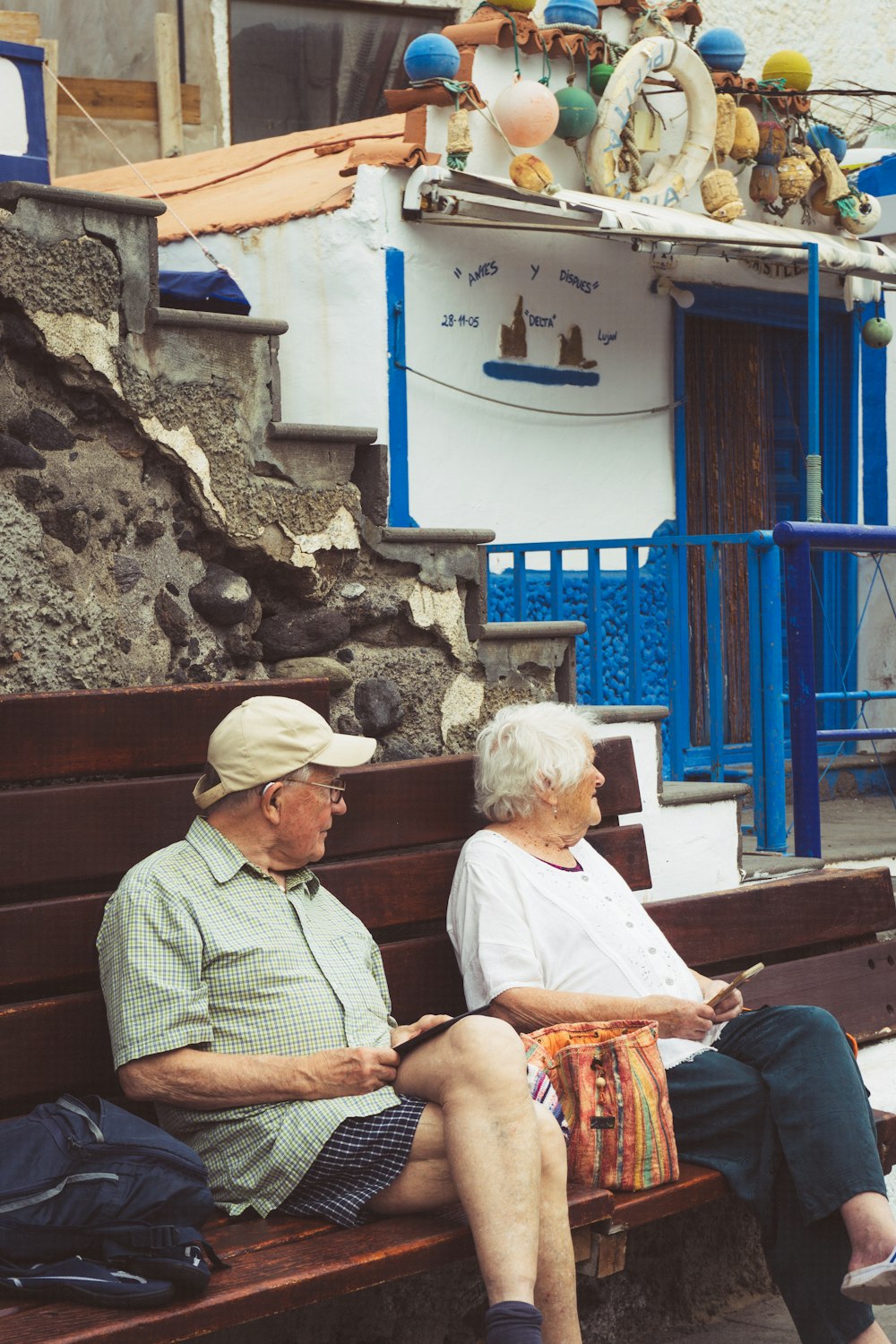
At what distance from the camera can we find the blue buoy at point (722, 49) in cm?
699

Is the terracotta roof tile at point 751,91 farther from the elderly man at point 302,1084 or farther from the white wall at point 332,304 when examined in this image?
the elderly man at point 302,1084


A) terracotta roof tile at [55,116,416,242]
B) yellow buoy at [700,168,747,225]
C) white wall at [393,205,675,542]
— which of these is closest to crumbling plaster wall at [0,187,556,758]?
white wall at [393,205,675,542]

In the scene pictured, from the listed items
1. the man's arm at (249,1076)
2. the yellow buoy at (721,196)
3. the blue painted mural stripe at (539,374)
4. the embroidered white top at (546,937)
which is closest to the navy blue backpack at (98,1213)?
the man's arm at (249,1076)

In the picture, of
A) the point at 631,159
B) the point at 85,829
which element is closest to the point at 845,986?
the point at 85,829

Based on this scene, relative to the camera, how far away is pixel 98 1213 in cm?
238

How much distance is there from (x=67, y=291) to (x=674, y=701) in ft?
8.48

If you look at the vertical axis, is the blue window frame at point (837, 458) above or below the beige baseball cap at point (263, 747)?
above

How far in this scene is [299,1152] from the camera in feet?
8.98

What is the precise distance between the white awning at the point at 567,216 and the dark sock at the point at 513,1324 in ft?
14.2

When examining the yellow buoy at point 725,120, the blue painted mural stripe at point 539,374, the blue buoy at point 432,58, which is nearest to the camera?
the blue buoy at point 432,58

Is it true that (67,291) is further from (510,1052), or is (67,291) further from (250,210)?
(250,210)

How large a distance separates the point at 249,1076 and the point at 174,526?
1.54 m

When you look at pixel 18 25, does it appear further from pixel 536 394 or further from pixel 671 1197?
pixel 671 1197

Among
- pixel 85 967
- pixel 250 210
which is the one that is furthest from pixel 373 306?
pixel 85 967
